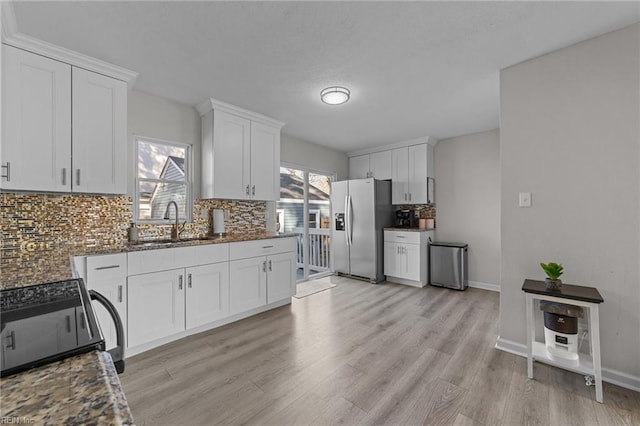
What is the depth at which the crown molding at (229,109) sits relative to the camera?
3.06m

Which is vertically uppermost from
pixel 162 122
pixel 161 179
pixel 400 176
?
pixel 162 122

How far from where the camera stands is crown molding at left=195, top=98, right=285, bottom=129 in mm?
3057

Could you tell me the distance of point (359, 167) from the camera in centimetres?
546

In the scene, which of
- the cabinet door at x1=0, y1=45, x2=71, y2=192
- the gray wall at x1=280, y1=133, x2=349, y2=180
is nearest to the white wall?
the gray wall at x1=280, y1=133, x2=349, y2=180

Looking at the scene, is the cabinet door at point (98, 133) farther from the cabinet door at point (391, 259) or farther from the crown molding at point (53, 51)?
the cabinet door at point (391, 259)

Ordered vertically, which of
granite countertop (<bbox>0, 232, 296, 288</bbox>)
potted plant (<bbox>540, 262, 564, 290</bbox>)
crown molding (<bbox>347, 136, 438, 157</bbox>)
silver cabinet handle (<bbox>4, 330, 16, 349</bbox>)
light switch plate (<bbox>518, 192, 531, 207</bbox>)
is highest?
crown molding (<bbox>347, 136, 438, 157</bbox>)

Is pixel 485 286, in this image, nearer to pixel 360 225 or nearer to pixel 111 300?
pixel 360 225

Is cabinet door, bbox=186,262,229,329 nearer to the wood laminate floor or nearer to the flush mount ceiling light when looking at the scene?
the wood laminate floor

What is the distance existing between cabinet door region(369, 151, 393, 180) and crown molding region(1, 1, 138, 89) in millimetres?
3840

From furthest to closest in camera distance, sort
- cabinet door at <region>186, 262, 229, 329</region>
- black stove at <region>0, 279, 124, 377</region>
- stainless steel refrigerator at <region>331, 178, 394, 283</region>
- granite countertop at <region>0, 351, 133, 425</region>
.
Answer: stainless steel refrigerator at <region>331, 178, 394, 283</region> < cabinet door at <region>186, 262, 229, 329</region> < black stove at <region>0, 279, 124, 377</region> < granite countertop at <region>0, 351, 133, 425</region>

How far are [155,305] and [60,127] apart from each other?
5.26 ft

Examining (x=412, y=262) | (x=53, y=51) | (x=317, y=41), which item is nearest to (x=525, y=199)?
(x=317, y=41)

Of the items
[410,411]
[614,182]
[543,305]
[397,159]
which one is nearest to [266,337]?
[410,411]

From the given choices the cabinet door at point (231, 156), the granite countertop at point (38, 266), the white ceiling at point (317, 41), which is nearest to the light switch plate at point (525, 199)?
the white ceiling at point (317, 41)
